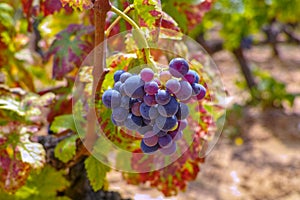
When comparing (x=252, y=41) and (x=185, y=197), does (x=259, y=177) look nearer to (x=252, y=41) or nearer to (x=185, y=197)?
(x=185, y=197)

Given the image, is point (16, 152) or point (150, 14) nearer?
point (150, 14)

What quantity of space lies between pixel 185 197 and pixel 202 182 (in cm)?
21

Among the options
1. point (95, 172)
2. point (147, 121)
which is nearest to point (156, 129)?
point (147, 121)

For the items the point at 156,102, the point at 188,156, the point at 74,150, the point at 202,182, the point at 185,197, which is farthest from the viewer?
the point at 202,182

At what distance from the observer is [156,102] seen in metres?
0.87

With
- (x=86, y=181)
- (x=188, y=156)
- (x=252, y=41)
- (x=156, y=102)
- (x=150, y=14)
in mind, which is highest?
(x=150, y=14)

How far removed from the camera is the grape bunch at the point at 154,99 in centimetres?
87

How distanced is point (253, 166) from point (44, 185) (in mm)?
1221

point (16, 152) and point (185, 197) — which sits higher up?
point (16, 152)

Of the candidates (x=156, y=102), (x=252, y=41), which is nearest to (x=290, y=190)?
(x=156, y=102)

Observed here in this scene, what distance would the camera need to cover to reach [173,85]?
34.1 inches

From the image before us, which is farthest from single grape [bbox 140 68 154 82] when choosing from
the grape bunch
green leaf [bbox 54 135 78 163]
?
green leaf [bbox 54 135 78 163]

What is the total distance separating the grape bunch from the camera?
869 millimetres

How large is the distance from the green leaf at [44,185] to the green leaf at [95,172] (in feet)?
0.73
